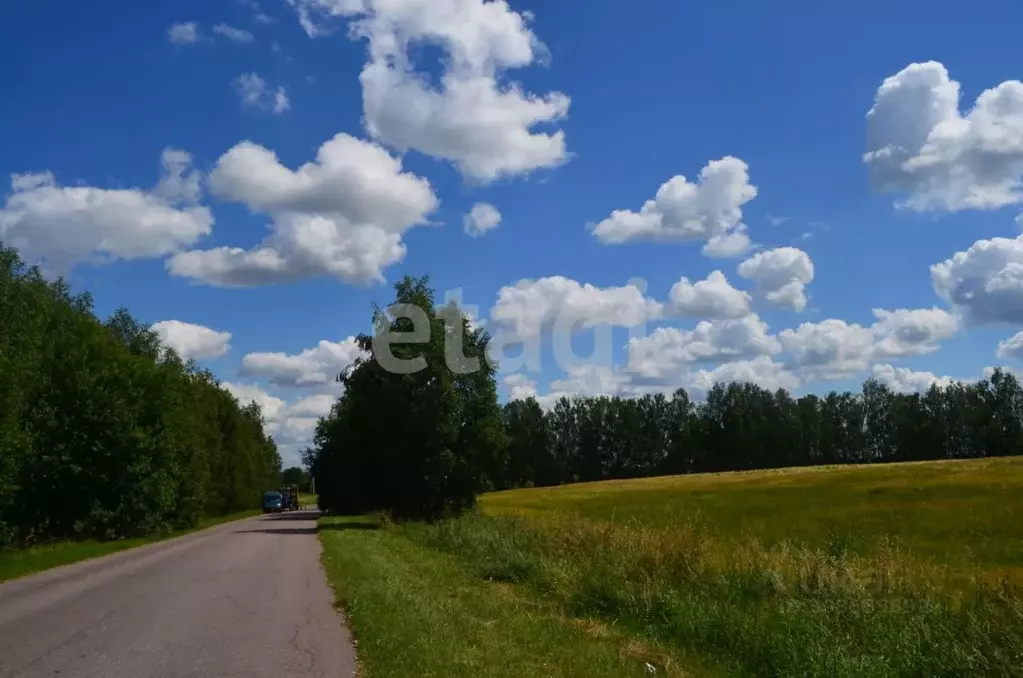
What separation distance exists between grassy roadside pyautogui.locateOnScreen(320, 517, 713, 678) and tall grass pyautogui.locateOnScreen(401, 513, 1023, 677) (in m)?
0.80

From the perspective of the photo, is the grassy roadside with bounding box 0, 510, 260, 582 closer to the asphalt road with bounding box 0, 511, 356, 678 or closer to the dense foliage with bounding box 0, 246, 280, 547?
the asphalt road with bounding box 0, 511, 356, 678

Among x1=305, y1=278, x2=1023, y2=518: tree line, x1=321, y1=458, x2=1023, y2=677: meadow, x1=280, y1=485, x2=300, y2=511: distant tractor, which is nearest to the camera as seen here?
x1=321, y1=458, x2=1023, y2=677: meadow

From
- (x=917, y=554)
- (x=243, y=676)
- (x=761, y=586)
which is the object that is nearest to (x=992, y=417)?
(x=917, y=554)

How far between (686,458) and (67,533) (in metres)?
114

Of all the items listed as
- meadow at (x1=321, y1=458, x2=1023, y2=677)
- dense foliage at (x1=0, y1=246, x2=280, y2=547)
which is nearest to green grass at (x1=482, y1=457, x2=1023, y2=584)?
meadow at (x1=321, y1=458, x2=1023, y2=677)

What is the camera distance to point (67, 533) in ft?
117

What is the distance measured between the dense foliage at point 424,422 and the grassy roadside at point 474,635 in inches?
936

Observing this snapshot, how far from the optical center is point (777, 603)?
12.7m

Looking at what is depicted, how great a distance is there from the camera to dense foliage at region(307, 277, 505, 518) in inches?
1625

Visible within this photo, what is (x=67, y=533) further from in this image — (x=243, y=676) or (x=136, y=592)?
(x=243, y=676)

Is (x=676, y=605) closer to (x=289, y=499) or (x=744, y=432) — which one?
(x=289, y=499)

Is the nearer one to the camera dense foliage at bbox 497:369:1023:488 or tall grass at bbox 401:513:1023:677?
tall grass at bbox 401:513:1023:677

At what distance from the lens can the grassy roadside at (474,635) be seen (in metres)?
9.03

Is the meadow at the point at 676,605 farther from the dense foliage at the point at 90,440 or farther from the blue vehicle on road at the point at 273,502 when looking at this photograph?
the blue vehicle on road at the point at 273,502
